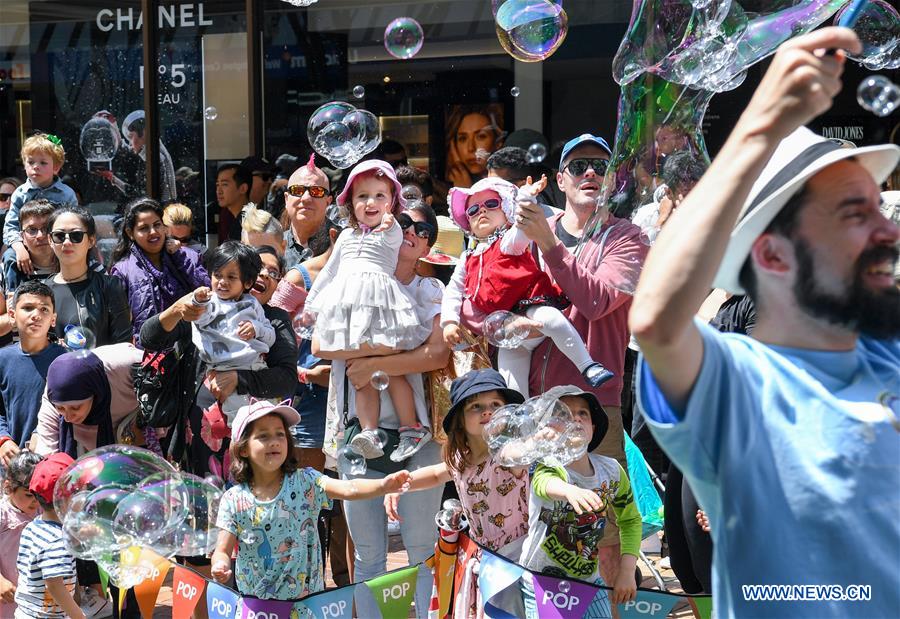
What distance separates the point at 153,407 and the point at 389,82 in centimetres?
475

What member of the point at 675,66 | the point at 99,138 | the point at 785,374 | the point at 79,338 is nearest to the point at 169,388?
the point at 79,338

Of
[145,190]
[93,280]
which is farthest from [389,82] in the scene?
[93,280]

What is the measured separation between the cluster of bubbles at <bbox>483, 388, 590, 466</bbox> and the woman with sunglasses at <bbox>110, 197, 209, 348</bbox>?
2717mm

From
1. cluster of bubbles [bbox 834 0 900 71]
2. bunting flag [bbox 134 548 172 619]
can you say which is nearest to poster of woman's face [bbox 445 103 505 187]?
cluster of bubbles [bbox 834 0 900 71]

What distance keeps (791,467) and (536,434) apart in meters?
2.29

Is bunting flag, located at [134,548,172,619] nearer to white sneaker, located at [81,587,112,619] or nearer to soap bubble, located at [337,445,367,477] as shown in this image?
soap bubble, located at [337,445,367,477]

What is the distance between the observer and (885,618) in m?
1.78

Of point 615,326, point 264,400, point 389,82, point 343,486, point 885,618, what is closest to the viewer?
point 885,618

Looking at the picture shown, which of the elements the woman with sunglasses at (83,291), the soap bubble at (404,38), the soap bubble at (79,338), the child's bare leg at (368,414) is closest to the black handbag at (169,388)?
the soap bubble at (79,338)

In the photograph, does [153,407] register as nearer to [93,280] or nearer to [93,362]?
[93,362]

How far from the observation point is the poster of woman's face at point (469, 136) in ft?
30.9

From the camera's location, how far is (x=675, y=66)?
15.0ft

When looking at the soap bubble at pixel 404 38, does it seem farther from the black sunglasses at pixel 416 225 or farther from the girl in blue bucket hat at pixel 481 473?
the girl in blue bucket hat at pixel 481 473

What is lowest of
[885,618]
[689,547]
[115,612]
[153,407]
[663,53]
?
[115,612]
